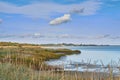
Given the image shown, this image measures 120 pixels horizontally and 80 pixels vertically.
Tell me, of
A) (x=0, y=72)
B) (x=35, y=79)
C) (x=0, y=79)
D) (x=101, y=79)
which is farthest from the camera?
(x=101, y=79)

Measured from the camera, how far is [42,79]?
11977 mm

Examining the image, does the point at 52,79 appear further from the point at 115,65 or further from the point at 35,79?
the point at 115,65

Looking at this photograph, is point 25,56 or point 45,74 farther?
point 25,56

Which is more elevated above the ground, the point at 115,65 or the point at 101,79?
the point at 115,65

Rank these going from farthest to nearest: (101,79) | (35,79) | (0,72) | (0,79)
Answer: (101,79)
(0,72)
(35,79)
(0,79)

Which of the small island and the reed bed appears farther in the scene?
the small island

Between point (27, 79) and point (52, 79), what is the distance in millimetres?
1677

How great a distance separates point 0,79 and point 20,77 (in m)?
1.00

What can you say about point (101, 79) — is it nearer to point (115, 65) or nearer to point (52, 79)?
point (52, 79)

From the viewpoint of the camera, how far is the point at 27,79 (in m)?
10.7

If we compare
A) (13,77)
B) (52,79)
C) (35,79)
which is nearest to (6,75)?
(13,77)

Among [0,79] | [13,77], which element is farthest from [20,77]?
[0,79]

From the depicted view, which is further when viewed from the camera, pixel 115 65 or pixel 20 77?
pixel 20 77

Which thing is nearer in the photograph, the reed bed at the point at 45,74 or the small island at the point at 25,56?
→ the reed bed at the point at 45,74
